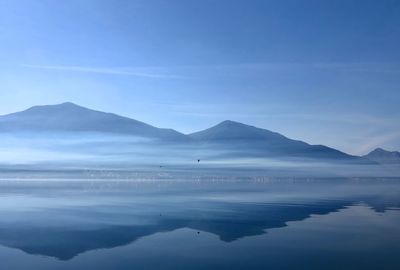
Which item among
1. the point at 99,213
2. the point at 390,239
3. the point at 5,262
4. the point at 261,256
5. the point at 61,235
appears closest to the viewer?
the point at 5,262

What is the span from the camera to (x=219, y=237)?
22.7 m

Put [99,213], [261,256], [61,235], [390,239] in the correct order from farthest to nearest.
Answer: [99,213] < [61,235] < [390,239] < [261,256]

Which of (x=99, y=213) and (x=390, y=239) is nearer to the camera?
(x=390, y=239)

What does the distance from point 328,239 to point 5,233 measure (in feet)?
60.0

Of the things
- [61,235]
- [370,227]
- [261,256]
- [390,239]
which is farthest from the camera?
[370,227]

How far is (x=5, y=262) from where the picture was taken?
16500 millimetres

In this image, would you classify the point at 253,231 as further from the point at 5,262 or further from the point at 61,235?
the point at 5,262

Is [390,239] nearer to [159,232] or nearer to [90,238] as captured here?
[159,232]

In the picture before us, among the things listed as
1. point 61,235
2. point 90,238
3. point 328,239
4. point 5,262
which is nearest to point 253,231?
point 328,239

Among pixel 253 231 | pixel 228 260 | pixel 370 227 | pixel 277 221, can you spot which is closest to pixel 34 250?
pixel 228 260

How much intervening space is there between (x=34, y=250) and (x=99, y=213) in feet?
52.9

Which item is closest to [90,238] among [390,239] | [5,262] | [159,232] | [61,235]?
[61,235]

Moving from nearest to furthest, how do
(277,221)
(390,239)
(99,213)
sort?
(390,239) < (277,221) < (99,213)

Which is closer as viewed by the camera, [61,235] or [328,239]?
[328,239]
